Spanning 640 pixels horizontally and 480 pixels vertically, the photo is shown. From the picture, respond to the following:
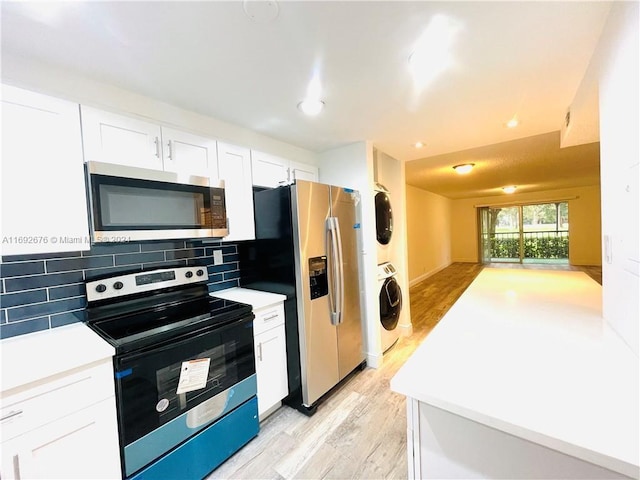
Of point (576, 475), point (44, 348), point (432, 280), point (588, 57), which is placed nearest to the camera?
point (576, 475)

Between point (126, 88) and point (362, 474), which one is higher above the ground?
point (126, 88)

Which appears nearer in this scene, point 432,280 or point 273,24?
point 273,24

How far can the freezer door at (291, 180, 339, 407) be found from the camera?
6.44 feet

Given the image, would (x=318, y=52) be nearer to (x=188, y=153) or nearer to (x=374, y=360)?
(x=188, y=153)

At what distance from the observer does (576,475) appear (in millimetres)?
639

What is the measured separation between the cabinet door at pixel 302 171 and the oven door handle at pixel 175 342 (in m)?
1.43

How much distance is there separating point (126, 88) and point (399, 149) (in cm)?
241

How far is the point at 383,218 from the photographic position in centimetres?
296

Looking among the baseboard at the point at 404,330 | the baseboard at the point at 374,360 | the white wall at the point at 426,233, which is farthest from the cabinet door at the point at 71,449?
the white wall at the point at 426,233

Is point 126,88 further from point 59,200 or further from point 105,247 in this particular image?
point 105,247

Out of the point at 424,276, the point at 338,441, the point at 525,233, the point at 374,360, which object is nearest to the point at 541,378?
the point at 338,441

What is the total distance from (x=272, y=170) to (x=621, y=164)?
6.80 feet

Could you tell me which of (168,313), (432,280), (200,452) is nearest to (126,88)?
(168,313)

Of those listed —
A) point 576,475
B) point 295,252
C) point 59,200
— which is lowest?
point 576,475
